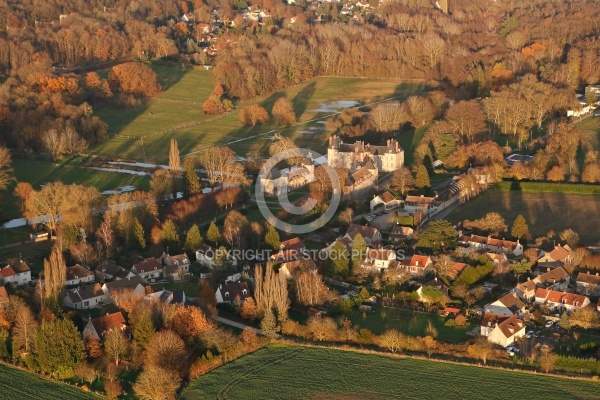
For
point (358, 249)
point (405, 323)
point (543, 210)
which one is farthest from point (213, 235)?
point (543, 210)

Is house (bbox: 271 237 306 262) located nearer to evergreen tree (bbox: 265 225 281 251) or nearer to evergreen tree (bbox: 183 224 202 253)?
evergreen tree (bbox: 265 225 281 251)

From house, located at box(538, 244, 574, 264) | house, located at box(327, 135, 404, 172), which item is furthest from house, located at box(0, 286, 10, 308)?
house, located at box(327, 135, 404, 172)

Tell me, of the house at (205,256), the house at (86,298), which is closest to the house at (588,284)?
the house at (205,256)

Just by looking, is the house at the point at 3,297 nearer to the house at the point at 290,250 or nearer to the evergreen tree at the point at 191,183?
the house at the point at 290,250

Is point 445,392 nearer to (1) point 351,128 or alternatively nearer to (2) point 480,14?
(1) point 351,128

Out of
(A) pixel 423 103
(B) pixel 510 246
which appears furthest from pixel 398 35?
(B) pixel 510 246

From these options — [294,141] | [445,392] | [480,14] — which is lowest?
[445,392]
